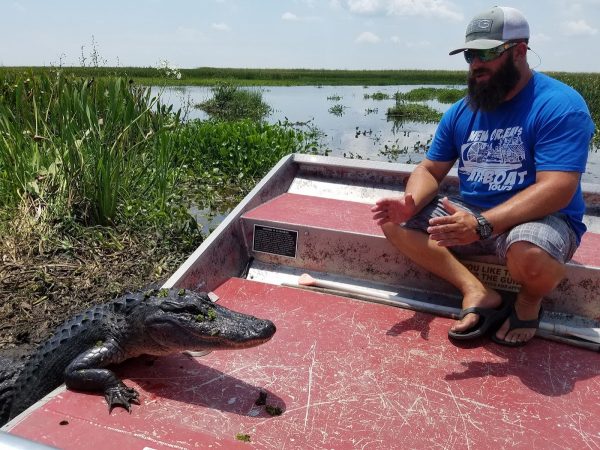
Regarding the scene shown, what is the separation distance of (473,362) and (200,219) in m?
3.65

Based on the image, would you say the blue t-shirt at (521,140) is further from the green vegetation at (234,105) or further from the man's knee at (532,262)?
the green vegetation at (234,105)

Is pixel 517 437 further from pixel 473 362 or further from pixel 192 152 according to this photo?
pixel 192 152

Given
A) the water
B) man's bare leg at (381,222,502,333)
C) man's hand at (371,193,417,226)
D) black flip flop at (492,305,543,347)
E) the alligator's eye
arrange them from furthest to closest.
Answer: the water, man's hand at (371,193,417,226), man's bare leg at (381,222,502,333), black flip flop at (492,305,543,347), the alligator's eye

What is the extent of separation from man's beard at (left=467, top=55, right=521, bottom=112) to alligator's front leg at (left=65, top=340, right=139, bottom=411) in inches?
75.3

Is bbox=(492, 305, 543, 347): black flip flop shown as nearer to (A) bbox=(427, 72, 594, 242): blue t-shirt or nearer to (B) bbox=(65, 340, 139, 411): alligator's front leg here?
(A) bbox=(427, 72, 594, 242): blue t-shirt

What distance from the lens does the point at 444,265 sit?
97.3 inches

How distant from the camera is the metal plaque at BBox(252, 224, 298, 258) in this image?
114 inches

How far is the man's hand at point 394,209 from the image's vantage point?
2.43 metres

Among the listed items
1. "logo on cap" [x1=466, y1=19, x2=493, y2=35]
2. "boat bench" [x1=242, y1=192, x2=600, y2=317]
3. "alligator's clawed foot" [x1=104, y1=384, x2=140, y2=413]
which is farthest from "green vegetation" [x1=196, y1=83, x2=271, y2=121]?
"alligator's clawed foot" [x1=104, y1=384, x2=140, y2=413]

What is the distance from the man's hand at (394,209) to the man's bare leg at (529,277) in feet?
1.68

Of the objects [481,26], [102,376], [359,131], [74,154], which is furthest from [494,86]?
[359,131]

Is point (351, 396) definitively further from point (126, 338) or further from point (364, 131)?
point (364, 131)

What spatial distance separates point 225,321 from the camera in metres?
1.92

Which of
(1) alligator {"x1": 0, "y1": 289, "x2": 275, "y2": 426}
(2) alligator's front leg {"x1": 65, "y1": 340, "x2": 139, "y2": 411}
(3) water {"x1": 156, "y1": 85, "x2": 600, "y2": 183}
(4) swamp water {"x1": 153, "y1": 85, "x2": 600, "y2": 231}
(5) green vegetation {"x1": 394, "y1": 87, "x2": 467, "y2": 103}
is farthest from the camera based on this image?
(5) green vegetation {"x1": 394, "y1": 87, "x2": 467, "y2": 103}
